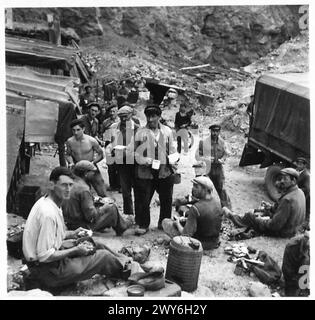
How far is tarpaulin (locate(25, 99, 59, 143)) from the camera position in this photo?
7922 mm

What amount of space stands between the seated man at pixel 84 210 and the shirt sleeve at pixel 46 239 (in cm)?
133

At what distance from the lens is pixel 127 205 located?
8.02 meters

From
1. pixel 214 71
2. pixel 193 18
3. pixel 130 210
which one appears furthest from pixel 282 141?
pixel 193 18

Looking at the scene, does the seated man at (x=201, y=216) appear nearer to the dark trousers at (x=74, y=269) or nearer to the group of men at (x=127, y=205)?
the group of men at (x=127, y=205)

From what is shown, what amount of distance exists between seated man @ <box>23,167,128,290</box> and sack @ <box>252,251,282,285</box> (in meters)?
1.94

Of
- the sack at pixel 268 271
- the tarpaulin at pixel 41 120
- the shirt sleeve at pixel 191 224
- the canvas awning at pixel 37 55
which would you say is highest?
the canvas awning at pixel 37 55

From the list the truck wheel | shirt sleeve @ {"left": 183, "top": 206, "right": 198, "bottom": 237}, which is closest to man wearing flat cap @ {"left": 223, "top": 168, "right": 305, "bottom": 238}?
shirt sleeve @ {"left": 183, "top": 206, "right": 198, "bottom": 237}

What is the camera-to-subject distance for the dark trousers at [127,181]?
7.81 metres

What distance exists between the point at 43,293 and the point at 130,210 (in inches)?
114

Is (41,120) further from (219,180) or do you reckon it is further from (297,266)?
(297,266)

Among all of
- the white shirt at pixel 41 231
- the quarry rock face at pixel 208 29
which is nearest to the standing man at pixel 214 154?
the white shirt at pixel 41 231

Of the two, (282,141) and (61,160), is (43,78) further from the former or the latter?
(282,141)

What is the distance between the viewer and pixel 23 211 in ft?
24.2

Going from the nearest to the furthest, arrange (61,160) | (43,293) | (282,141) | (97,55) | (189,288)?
(43,293) < (189,288) < (61,160) < (282,141) < (97,55)
